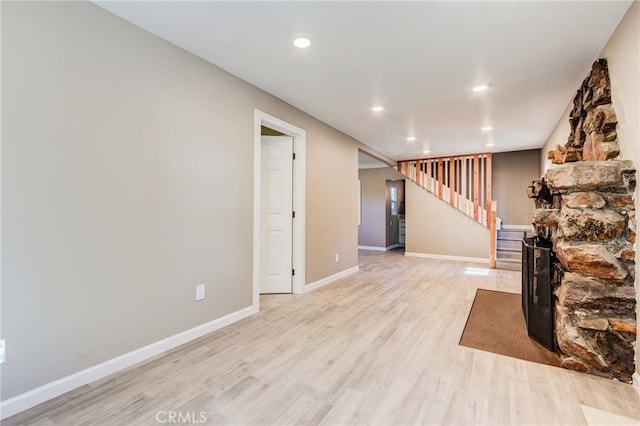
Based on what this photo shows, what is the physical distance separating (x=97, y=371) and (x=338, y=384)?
158cm

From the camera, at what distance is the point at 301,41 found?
7.80ft

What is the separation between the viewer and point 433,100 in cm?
358

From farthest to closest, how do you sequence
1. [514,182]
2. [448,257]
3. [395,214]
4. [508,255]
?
1. [395,214]
2. [514,182]
3. [448,257]
4. [508,255]

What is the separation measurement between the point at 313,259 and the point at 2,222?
10.6 feet

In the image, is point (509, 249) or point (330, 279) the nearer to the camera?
point (330, 279)

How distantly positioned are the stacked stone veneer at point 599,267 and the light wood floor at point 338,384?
178 millimetres

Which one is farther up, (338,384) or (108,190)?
(108,190)

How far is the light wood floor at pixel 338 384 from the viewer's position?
1.63 m

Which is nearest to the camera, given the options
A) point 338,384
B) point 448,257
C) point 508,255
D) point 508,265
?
point 338,384

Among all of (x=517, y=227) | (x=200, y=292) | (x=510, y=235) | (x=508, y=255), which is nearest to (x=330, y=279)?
(x=200, y=292)

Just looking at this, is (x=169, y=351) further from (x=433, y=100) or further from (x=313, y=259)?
(x=433, y=100)

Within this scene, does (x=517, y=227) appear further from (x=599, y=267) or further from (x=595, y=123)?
(x=599, y=267)

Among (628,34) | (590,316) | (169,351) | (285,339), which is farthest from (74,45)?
(590,316)

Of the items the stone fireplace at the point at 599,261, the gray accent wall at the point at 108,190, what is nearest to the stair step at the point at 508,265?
the stone fireplace at the point at 599,261
